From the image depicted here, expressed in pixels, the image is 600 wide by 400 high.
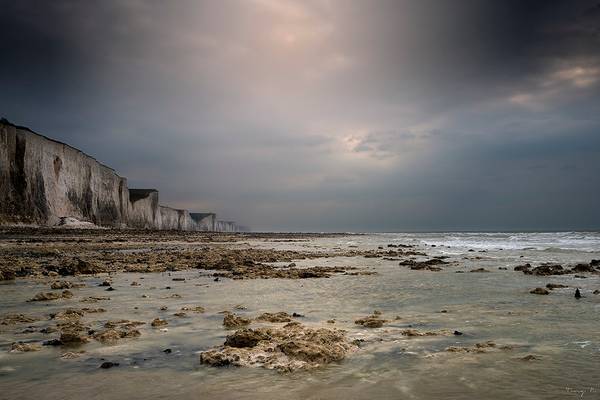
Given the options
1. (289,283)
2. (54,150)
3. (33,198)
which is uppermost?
(54,150)

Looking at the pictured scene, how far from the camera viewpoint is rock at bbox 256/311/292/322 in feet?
A: 20.8

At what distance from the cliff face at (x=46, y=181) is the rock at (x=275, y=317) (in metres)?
53.0

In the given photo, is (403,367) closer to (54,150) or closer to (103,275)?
(103,275)

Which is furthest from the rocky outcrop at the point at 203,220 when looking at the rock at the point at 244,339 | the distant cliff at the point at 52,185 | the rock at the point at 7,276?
the rock at the point at 244,339

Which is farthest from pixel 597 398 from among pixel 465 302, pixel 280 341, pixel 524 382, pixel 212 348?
pixel 465 302

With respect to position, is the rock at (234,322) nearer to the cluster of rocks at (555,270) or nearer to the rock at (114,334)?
the rock at (114,334)

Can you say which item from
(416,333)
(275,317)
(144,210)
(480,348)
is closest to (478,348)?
(480,348)

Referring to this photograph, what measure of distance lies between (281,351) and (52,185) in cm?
6258

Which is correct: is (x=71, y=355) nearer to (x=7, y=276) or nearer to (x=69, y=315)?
(x=69, y=315)

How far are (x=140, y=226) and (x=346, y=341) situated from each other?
102907 mm

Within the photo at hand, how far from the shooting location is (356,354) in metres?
4.55

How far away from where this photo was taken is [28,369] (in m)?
4.06

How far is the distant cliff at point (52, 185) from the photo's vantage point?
49.2 m

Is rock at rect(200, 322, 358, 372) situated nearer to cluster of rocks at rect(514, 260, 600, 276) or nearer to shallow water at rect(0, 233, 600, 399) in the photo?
shallow water at rect(0, 233, 600, 399)
